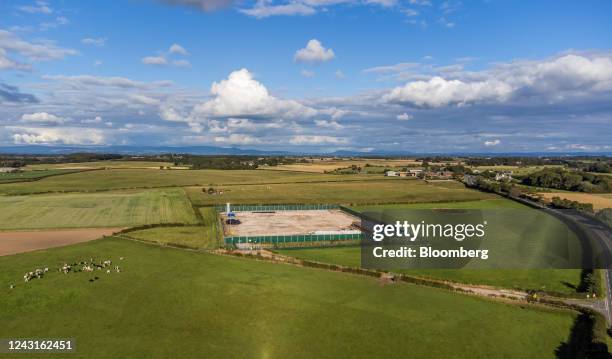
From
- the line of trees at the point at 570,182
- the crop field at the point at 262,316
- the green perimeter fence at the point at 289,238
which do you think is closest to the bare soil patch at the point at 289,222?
the green perimeter fence at the point at 289,238

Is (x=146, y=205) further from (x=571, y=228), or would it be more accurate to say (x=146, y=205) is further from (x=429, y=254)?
(x=571, y=228)

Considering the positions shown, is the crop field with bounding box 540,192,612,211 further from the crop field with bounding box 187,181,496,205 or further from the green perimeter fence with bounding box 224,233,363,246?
the green perimeter fence with bounding box 224,233,363,246

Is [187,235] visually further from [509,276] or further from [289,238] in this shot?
[509,276]

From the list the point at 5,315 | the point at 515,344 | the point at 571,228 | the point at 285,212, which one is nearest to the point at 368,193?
the point at 285,212

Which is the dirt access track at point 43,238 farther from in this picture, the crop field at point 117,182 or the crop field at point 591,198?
the crop field at point 591,198

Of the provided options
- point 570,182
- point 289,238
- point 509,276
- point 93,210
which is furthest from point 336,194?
point 509,276

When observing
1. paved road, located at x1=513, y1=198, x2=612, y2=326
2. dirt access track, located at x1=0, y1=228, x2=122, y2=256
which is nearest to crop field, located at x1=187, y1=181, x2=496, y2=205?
paved road, located at x1=513, y1=198, x2=612, y2=326
